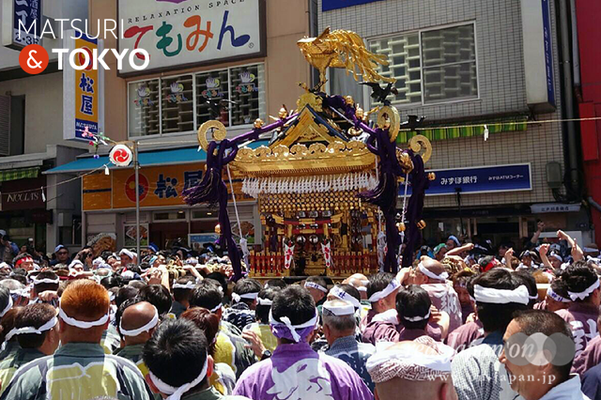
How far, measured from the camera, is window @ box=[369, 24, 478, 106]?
48.0 ft

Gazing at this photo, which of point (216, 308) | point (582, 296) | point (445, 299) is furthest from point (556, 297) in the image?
point (216, 308)

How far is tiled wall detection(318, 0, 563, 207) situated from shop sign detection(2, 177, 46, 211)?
11.8 meters

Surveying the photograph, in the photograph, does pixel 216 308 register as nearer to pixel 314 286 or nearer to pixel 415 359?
pixel 314 286

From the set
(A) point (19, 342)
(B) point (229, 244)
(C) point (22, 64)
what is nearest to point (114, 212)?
(C) point (22, 64)

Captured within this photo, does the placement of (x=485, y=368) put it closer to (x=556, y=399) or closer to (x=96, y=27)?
(x=556, y=399)

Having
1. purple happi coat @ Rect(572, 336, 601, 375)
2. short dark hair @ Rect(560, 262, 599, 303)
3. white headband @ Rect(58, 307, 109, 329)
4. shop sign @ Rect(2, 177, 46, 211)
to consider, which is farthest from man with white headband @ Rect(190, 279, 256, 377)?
shop sign @ Rect(2, 177, 46, 211)

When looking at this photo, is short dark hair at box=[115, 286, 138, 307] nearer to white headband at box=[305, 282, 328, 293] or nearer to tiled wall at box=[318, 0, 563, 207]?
white headband at box=[305, 282, 328, 293]

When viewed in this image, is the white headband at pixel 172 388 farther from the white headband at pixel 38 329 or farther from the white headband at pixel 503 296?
the white headband at pixel 503 296

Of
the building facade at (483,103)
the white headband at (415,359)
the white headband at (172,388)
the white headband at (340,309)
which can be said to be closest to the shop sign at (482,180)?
the building facade at (483,103)

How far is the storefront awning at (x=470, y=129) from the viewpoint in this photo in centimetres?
1359

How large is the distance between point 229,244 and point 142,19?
11.2 m

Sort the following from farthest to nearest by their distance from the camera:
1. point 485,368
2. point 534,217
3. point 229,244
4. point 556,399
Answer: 1. point 534,217
2. point 229,244
3. point 485,368
4. point 556,399

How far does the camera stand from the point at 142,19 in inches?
699

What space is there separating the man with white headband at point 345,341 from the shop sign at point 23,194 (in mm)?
16975
